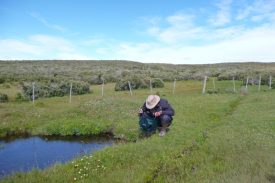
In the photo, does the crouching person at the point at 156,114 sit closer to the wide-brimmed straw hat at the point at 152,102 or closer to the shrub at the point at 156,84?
the wide-brimmed straw hat at the point at 152,102

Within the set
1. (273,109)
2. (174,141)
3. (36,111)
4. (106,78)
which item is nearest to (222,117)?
(273,109)

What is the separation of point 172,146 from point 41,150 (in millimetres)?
7880

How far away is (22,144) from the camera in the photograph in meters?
20.8

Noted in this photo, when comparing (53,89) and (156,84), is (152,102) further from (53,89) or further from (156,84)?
(156,84)

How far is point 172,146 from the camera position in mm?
14773

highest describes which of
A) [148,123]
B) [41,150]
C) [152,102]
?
[152,102]

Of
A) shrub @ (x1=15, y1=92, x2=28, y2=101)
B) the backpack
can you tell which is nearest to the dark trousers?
the backpack

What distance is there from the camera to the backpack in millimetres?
17422

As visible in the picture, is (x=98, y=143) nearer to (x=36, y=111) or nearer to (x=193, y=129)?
(x=193, y=129)

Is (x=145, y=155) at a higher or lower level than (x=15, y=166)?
higher

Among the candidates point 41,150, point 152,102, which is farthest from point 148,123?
point 41,150

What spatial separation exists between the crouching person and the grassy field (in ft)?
2.10

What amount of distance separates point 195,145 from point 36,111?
1671 centimetres

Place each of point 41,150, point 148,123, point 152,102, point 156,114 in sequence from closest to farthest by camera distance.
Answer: point 156,114, point 152,102, point 148,123, point 41,150
